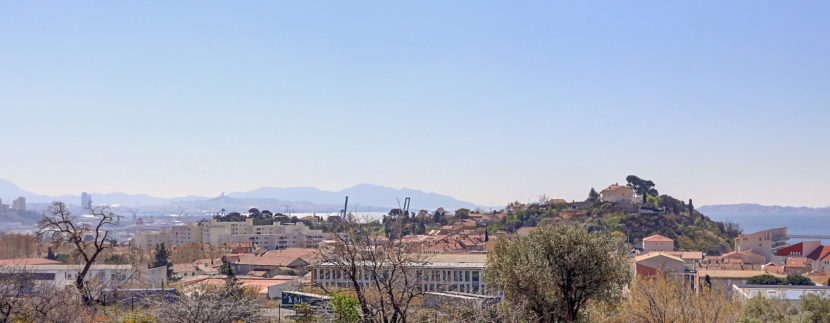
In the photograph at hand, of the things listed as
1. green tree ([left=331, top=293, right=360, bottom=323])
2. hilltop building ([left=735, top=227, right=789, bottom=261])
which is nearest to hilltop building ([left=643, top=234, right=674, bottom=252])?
hilltop building ([left=735, top=227, right=789, bottom=261])

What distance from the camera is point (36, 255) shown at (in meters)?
56.1

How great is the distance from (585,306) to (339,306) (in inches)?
227

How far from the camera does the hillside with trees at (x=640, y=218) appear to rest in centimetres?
6825

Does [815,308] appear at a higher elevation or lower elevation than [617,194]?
lower

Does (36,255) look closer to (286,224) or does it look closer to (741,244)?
(286,224)

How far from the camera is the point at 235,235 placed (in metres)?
81.2

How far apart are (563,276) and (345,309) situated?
4.84 meters

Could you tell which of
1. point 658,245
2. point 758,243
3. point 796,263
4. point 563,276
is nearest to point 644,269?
point 796,263

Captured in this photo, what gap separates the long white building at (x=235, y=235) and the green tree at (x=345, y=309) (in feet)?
215

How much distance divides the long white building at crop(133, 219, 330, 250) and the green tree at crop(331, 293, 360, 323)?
215 feet

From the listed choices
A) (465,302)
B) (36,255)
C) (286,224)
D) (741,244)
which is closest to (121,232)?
(286,224)

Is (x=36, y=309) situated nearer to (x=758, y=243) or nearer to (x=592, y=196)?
(x=758, y=243)


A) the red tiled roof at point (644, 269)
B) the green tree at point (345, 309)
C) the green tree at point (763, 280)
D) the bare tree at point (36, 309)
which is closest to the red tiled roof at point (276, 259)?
the red tiled roof at point (644, 269)

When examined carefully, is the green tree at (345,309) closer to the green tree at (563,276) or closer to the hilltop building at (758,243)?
the green tree at (563,276)
